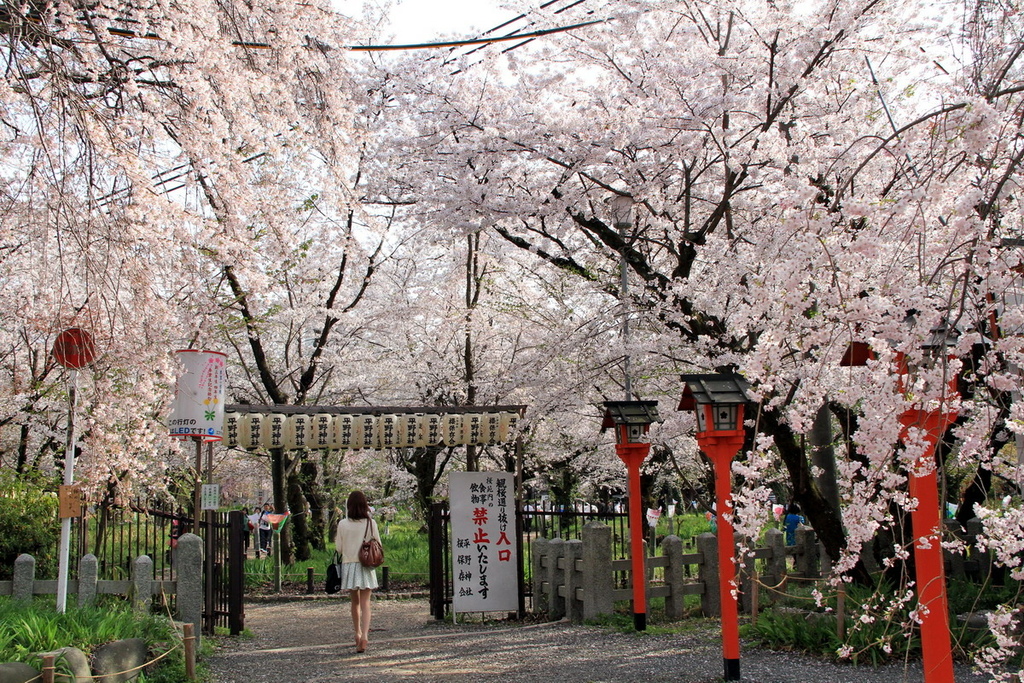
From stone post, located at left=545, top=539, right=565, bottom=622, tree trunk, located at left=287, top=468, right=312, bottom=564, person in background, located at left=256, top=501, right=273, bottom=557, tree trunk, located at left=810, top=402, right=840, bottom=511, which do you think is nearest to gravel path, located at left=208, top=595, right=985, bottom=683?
stone post, located at left=545, top=539, right=565, bottom=622

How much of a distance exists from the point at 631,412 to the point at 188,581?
4.69 metres

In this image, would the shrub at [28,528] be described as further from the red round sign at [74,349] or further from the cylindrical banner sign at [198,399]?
the red round sign at [74,349]

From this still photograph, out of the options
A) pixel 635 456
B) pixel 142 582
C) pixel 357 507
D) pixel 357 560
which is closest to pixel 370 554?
pixel 357 560

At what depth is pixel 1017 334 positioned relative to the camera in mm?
3484

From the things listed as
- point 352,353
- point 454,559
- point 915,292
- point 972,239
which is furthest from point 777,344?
point 352,353

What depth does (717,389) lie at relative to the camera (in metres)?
6.59

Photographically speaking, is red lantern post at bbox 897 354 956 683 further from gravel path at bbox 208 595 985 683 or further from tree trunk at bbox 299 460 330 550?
tree trunk at bbox 299 460 330 550

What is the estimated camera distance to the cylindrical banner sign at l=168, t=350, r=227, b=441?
8.29m

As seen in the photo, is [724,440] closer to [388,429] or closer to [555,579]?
[555,579]

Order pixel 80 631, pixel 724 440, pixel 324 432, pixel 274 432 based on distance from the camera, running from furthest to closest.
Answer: pixel 324 432
pixel 274 432
pixel 724 440
pixel 80 631

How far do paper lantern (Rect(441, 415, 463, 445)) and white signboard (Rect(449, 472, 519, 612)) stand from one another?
1.42 feet

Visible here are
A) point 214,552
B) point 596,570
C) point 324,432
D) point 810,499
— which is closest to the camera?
point 810,499

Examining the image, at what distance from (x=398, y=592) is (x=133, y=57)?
11021 millimetres

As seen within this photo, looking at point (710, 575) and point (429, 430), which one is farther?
point (429, 430)
